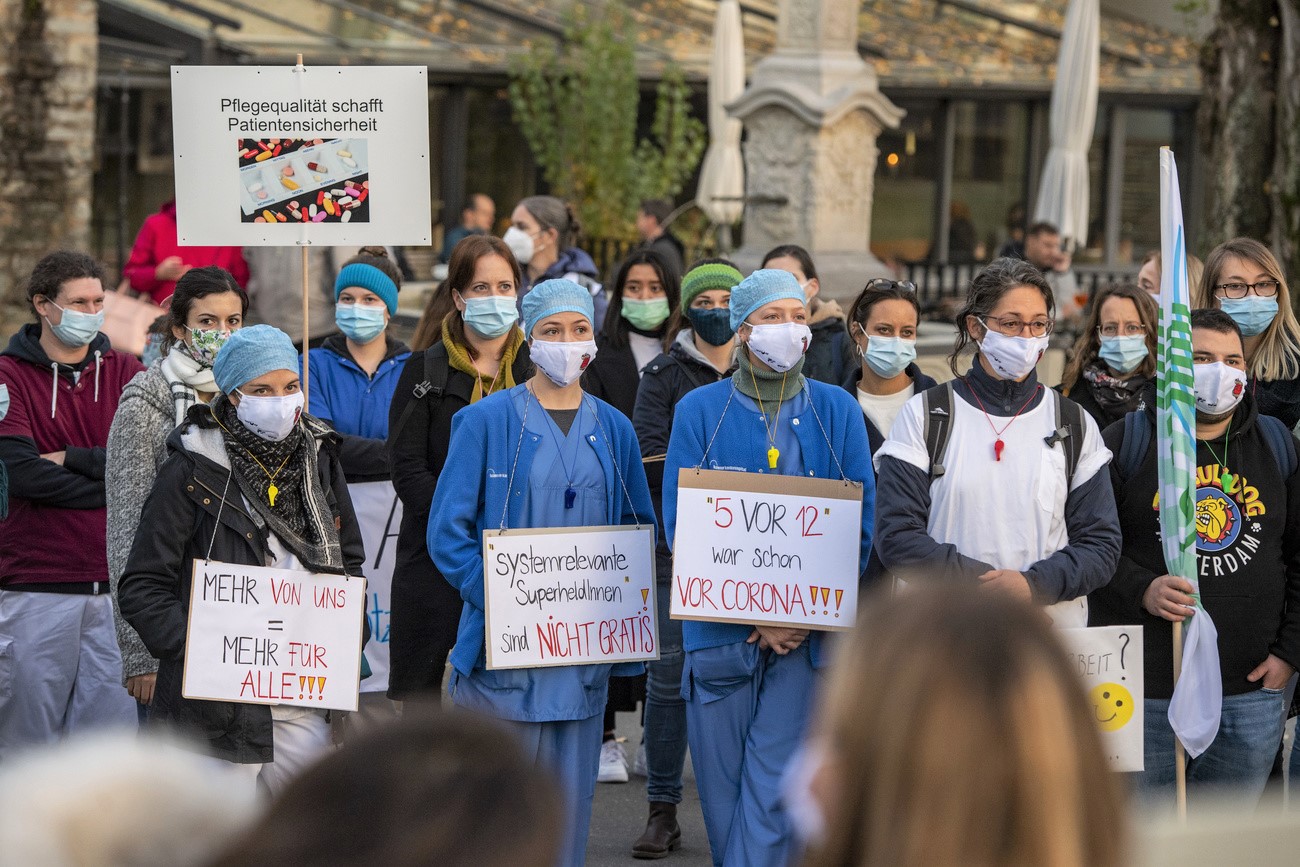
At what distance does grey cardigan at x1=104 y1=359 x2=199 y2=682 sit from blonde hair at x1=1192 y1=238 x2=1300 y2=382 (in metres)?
3.66

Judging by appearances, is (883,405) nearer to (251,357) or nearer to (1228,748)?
(1228,748)

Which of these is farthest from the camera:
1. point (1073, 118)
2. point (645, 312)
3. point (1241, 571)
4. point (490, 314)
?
point (1073, 118)

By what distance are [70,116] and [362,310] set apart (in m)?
9.55

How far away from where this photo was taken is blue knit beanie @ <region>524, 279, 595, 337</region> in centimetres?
494

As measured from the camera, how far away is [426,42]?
2108 cm

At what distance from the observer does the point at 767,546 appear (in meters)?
4.60

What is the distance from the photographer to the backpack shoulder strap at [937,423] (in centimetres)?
450

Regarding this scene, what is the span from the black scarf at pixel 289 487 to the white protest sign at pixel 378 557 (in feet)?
4.22

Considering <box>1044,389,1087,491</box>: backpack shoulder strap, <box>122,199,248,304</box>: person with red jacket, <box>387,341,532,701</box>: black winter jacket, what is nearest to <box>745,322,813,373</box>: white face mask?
<box>1044,389,1087,491</box>: backpack shoulder strap

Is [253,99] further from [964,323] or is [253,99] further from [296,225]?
[964,323]

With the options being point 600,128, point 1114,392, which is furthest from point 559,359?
point 600,128

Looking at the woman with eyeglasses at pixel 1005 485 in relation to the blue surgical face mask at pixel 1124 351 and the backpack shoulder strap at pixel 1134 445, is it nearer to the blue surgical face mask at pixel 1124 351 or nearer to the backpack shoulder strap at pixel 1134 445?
the backpack shoulder strap at pixel 1134 445

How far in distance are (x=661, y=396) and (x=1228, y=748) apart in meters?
2.26

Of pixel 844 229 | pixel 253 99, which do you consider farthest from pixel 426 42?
pixel 253 99
